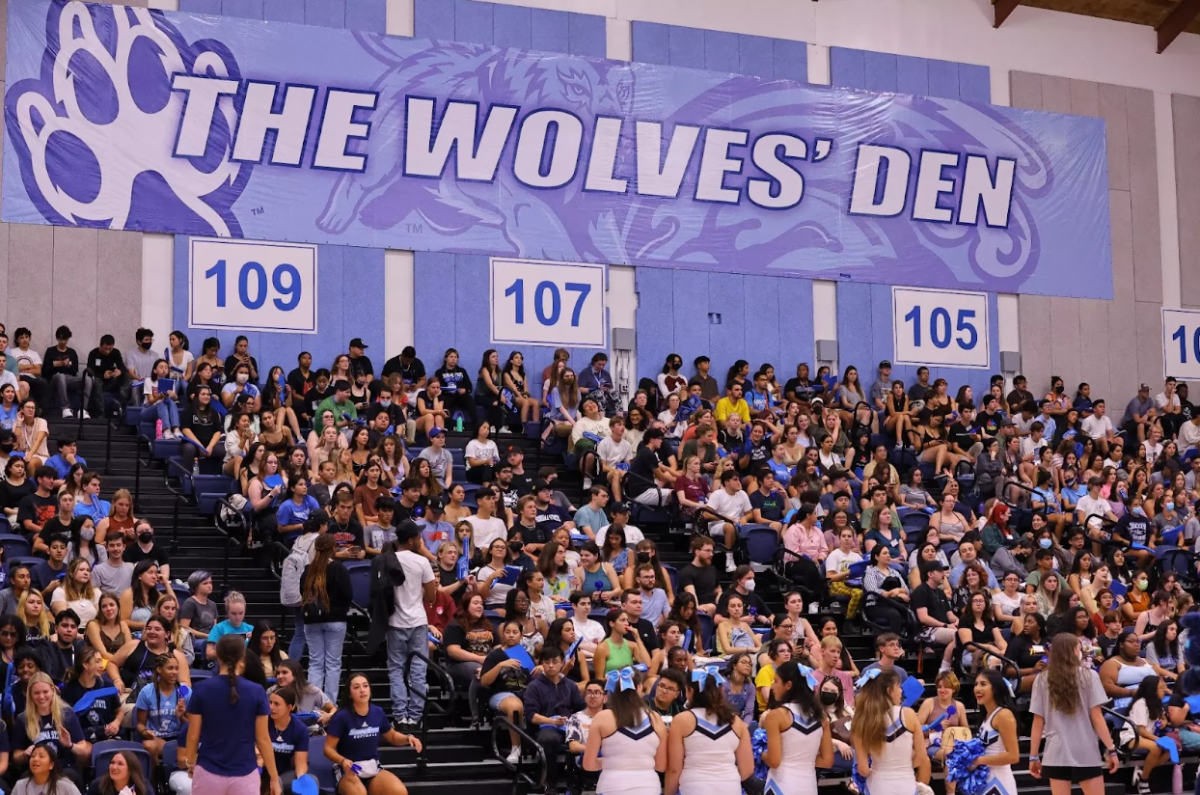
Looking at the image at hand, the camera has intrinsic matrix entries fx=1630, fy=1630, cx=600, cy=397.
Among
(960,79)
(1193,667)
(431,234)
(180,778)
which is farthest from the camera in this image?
(960,79)

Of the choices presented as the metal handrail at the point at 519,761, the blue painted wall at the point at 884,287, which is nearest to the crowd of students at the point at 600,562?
the metal handrail at the point at 519,761

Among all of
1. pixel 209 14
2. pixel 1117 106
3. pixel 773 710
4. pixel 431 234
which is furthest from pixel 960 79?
pixel 773 710

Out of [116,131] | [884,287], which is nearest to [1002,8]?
[884,287]

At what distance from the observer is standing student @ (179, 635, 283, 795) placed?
28.4ft

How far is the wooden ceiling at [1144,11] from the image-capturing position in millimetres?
24984

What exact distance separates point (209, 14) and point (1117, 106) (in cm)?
1406

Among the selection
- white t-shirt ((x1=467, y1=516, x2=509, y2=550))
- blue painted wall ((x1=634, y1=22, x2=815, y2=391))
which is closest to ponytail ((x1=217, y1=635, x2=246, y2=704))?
white t-shirt ((x1=467, y1=516, x2=509, y2=550))

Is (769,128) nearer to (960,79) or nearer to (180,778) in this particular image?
(960,79)

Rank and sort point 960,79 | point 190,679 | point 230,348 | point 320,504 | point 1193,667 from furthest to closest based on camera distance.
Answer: point 960,79, point 230,348, point 320,504, point 1193,667, point 190,679

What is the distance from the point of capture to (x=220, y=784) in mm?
8648

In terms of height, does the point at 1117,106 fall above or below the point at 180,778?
above

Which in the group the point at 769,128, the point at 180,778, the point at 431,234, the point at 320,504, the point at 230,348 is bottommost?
the point at 180,778

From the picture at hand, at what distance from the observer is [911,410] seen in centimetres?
2150

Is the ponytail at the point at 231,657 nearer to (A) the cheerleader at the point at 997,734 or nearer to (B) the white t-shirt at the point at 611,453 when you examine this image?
(A) the cheerleader at the point at 997,734
